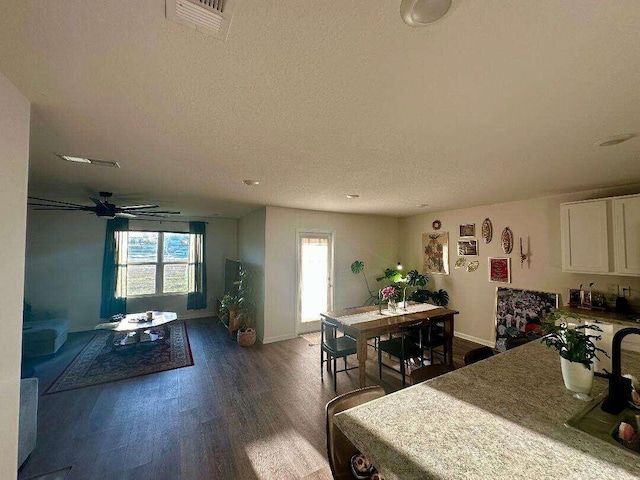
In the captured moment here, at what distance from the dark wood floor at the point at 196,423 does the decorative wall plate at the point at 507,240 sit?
1948mm

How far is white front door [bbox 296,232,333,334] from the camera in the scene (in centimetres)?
507

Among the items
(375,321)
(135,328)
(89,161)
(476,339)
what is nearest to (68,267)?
(135,328)

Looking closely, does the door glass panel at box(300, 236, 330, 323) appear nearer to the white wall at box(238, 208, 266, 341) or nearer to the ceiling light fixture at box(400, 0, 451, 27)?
the white wall at box(238, 208, 266, 341)

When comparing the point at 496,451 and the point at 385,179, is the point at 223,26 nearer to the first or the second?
the point at 496,451

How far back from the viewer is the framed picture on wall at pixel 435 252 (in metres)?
5.13

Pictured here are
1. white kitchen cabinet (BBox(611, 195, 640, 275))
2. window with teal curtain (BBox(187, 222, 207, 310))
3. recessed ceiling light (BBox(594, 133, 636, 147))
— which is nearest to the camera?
recessed ceiling light (BBox(594, 133, 636, 147))

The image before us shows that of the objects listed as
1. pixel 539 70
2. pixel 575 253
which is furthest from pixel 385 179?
pixel 575 253

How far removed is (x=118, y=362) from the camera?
12.5 ft

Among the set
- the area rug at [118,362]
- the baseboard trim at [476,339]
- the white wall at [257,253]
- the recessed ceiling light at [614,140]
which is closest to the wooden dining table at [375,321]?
the baseboard trim at [476,339]

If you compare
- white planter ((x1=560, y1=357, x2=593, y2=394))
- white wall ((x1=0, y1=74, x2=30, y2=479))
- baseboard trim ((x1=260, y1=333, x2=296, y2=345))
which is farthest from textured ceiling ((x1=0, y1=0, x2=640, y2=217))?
baseboard trim ((x1=260, y1=333, x2=296, y2=345))

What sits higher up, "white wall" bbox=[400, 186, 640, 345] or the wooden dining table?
"white wall" bbox=[400, 186, 640, 345]

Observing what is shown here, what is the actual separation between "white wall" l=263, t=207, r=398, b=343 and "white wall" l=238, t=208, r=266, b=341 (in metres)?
0.13

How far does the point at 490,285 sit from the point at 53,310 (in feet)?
26.8

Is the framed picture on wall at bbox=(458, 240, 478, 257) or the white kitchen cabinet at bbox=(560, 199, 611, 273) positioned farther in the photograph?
the framed picture on wall at bbox=(458, 240, 478, 257)
